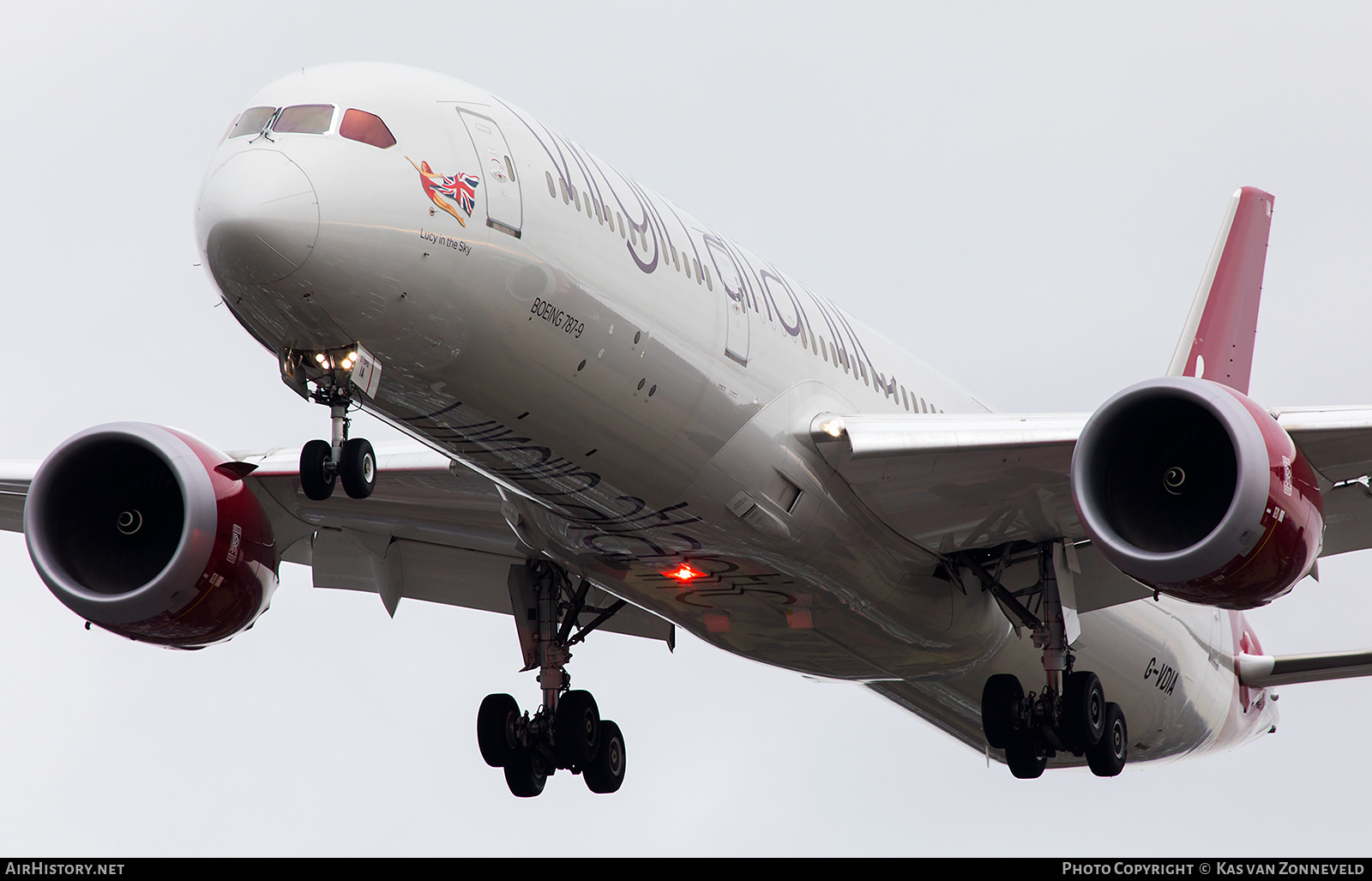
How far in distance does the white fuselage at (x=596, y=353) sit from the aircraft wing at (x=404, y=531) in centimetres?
145

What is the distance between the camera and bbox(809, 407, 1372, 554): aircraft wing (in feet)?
52.1

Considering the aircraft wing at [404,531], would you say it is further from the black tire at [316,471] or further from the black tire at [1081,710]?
the black tire at [1081,710]

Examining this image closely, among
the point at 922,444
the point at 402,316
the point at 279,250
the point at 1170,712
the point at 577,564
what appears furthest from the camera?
the point at 1170,712

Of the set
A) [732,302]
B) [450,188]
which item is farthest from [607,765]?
[450,188]

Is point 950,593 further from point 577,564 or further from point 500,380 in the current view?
point 500,380

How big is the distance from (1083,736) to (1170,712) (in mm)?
4887

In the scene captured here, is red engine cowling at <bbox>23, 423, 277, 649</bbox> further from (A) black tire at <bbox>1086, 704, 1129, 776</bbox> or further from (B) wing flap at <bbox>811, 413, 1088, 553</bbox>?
(A) black tire at <bbox>1086, 704, 1129, 776</bbox>

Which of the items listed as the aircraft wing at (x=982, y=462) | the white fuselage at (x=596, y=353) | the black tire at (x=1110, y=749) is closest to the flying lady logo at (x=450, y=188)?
the white fuselage at (x=596, y=353)

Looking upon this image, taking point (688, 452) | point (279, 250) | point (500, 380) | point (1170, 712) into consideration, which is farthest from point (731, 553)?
point (1170, 712)

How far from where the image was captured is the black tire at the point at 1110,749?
19.8 metres

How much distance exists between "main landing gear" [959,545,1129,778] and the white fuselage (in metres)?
0.55

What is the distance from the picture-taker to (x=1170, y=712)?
23.6m

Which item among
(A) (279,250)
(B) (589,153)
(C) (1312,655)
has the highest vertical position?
(B) (589,153)

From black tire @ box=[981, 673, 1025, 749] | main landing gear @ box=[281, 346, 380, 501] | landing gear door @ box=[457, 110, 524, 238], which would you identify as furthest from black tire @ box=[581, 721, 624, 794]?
landing gear door @ box=[457, 110, 524, 238]
